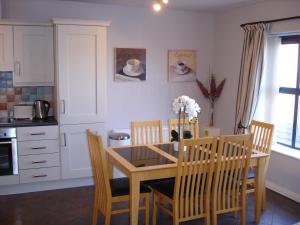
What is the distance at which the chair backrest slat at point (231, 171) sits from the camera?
3111 millimetres

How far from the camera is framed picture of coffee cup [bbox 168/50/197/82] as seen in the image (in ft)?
17.5

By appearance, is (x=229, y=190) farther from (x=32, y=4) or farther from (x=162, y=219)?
(x=32, y=4)

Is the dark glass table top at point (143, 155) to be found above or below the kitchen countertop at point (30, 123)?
below

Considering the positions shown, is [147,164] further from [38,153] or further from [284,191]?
[284,191]

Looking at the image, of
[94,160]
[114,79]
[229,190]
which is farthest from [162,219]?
[114,79]

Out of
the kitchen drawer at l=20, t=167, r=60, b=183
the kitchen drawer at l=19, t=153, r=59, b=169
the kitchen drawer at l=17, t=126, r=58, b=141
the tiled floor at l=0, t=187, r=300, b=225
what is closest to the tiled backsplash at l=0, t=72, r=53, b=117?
the kitchen drawer at l=17, t=126, r=58, b=141

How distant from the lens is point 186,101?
3398 millimetres

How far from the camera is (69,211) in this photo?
3.78m

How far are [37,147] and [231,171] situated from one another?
2325mm

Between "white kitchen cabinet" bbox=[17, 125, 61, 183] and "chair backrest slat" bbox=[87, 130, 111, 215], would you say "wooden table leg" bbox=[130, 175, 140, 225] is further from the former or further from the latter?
"white kitchen cabinet" bbox=[17, 125, 61, 183]

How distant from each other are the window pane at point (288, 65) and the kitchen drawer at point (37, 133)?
294cm

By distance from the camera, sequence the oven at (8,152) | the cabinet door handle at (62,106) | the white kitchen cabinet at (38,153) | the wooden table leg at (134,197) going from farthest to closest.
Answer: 1. the cabinet door handle at (62,106)
2. the white kitchen cabinet at (38,153)
3. the oven at (8,152)
4. the wooden table leg at (134,197)

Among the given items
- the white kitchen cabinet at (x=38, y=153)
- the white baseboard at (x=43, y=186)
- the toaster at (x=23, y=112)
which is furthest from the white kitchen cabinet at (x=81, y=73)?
the white baseboard at (x=43, y=186)

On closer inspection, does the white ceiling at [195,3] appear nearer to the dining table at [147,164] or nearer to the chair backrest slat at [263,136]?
the chair backrest slat at [263,136]
